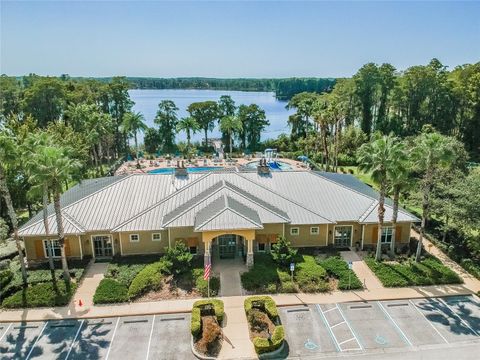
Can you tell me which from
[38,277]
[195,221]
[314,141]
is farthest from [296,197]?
[314,141]

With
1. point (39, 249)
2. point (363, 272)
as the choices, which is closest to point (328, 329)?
point (363, 272)

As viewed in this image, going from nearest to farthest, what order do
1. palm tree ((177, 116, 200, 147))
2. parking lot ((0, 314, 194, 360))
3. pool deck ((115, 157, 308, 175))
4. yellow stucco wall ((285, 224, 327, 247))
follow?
1. parking lot ((0, 314, 194, 360))
2. yellow stucco wall ((285, 224, 327, 247))
3. pool deck ((115, 157, 308, 175))
4. palm tree ((177, 116, 200, 147))

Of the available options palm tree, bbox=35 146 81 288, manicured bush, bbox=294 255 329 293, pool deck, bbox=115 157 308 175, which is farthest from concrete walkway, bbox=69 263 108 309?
pool deck, bbox=115 157 308 175

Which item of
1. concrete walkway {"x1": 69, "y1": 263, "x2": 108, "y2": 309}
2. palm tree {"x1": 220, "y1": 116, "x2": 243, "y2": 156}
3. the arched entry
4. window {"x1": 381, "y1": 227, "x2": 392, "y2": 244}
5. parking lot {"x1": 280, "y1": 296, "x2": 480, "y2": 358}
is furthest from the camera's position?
palm tree {"x1": 220, "y1": 116, "x2": 243, "y2": 156}

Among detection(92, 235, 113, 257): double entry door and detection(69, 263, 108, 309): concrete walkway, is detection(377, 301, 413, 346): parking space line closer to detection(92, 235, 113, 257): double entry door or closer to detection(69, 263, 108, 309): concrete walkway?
detection(69, 263, 108, 309): concrete walkway

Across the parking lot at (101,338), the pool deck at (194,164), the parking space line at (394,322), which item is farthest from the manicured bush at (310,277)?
the pool deck at (194,164)

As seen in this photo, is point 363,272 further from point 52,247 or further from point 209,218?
point 52,247

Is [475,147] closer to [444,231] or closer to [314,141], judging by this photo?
[314,141]
